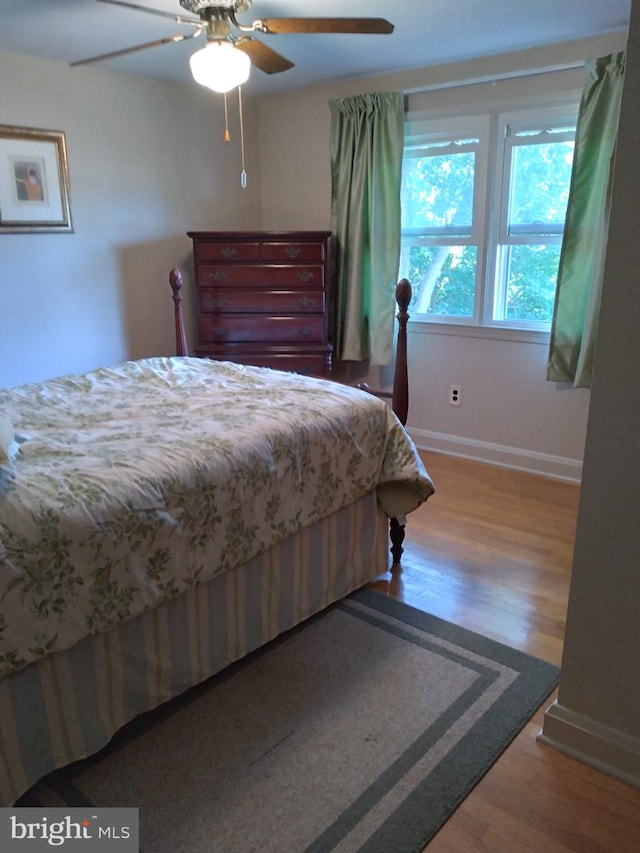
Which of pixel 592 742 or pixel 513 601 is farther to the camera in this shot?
pixel 513 601

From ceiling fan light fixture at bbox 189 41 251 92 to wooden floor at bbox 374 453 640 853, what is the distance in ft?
6.63

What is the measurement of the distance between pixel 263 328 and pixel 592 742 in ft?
9.40

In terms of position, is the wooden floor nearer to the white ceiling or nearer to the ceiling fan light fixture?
the ceiling fan light fixture

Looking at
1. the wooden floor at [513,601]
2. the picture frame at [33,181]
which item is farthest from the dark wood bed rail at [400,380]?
the picture frame at [33,181]

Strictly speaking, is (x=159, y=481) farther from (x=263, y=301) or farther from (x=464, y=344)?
(x=464, y=344)

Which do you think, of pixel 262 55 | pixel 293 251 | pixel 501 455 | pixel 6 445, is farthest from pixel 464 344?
pixel 6 445

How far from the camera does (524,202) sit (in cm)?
361

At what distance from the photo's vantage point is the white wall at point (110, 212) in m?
3.43

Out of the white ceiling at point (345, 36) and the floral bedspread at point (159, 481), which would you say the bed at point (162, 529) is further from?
the white ceiling at point (345, 36)

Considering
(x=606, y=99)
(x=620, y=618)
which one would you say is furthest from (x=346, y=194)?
(x=620, y=618)

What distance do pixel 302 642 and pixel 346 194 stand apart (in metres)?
2.89

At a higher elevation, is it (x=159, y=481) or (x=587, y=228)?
(x=587, y=228)

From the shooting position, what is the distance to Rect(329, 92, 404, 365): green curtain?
3.87m

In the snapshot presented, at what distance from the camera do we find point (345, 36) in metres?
3.10
